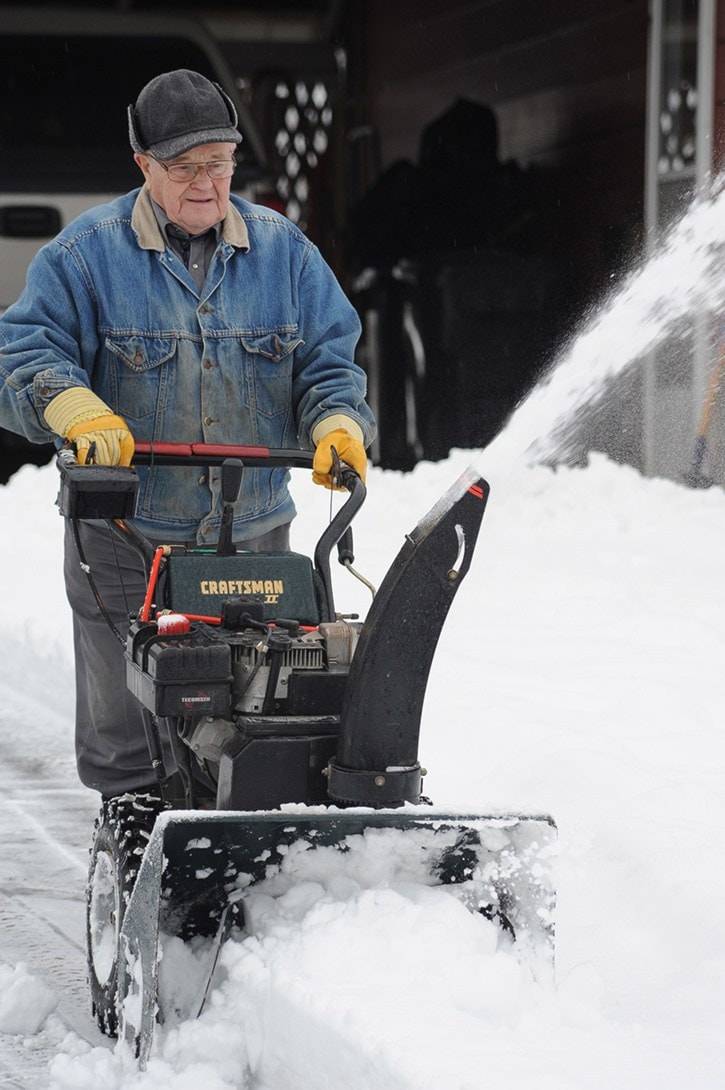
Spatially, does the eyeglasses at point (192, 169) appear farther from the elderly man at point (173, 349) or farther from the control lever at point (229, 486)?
the control lever at point (229, 486)

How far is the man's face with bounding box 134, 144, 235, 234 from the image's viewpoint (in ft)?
9.93

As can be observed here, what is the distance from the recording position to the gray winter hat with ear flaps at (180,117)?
9.80ft

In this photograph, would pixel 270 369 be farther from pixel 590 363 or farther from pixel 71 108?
pixel 71 108

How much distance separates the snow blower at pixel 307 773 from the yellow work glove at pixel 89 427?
13 cm

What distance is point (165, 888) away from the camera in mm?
2590

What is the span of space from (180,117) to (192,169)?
4.1 inches

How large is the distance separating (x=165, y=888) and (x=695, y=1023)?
0.90 metres

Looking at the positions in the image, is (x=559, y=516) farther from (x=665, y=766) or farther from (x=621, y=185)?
(x=665, y=766)

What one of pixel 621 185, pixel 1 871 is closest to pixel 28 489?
pixel 621 185

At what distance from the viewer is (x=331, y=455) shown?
3018mm

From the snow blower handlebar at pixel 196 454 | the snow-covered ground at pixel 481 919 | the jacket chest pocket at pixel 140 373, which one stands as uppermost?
the jacket chest pocket at pixel 140 373

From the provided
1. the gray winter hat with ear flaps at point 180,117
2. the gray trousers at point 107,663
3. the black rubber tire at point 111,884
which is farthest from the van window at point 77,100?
the black rubber tire at point 111,884

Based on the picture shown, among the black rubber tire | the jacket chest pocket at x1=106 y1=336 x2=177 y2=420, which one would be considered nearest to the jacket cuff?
the jacket chest pocket at x1=106 y1=336 x2=177 y2=420

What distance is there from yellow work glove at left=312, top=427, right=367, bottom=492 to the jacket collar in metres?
0.46
